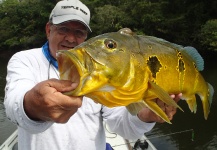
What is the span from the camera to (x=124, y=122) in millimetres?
2584

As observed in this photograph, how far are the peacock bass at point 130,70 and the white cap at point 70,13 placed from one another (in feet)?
3.54

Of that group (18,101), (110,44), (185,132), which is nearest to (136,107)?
(110,44)

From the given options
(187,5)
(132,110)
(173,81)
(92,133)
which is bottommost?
(187,5)

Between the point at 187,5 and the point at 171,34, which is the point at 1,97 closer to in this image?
the point at 171,34

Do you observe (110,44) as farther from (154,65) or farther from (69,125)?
(69,125)

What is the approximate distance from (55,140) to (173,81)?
1.09 metres

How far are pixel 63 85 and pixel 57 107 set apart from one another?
0.11m

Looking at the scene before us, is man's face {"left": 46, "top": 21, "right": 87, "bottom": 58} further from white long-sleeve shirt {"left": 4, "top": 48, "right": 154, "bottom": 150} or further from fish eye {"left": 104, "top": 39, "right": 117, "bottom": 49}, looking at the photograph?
fish eye {"left": 104, "top": 39, "right": 117, "bottom": 49}

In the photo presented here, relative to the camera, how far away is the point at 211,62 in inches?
1035

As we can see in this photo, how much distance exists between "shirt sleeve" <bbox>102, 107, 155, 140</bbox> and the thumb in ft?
3.93

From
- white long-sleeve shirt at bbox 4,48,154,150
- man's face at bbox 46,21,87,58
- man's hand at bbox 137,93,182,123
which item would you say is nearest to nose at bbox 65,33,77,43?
man's face at bbox 46,21,87,58

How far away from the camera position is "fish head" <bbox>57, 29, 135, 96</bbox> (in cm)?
129

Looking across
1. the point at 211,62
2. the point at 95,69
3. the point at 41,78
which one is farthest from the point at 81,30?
the point at 211,62

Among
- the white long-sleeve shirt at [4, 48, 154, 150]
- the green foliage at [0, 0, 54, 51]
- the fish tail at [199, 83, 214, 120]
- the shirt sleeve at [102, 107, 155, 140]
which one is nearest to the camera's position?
the fish tail at [199, 83, 214, 120]
